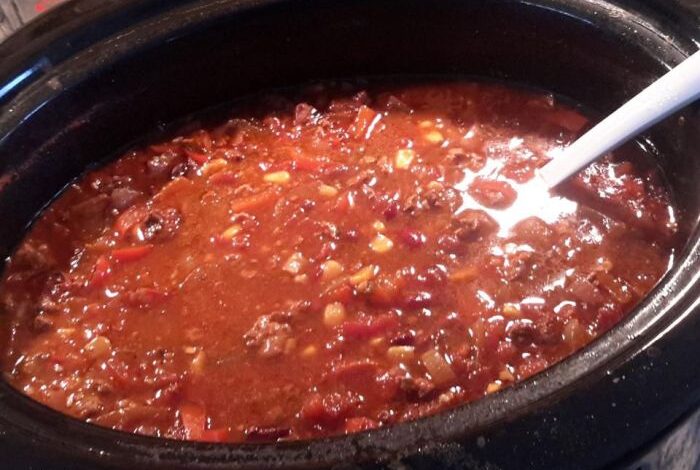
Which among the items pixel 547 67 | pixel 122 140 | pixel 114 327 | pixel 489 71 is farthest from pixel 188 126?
pixel 547 67

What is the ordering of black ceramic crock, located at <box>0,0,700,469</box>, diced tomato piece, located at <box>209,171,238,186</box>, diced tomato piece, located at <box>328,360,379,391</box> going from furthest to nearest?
diced tomato piece, located at <box>209,171,238,186</box>
diced tomato piece, located at <box>328,360,379,391</box>
black ceramic crock, located at <box>0,0,700,469</box>

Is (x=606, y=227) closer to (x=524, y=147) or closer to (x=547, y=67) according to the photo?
(x=524, y=147)

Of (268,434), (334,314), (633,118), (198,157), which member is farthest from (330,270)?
(633,118)

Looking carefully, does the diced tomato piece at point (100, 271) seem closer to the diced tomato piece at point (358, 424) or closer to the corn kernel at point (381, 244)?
the corn kernel at point (381, 244)

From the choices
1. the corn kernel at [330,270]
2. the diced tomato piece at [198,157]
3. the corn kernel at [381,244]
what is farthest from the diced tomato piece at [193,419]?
the diced tomato piece at [198,157]

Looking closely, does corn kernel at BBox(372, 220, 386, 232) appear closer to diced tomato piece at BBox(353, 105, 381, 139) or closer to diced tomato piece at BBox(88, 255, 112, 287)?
diced tomato piece at BBox(353, 105, 381, 139)

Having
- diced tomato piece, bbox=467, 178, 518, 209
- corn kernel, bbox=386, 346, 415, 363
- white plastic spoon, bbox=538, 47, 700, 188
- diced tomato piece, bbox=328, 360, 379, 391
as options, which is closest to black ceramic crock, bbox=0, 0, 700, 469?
white plastic spoon, bbox=538, 47, 700, 188

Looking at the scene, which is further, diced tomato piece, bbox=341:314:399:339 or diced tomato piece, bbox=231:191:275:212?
diced tomato piece, bbox=231:191:275:212
